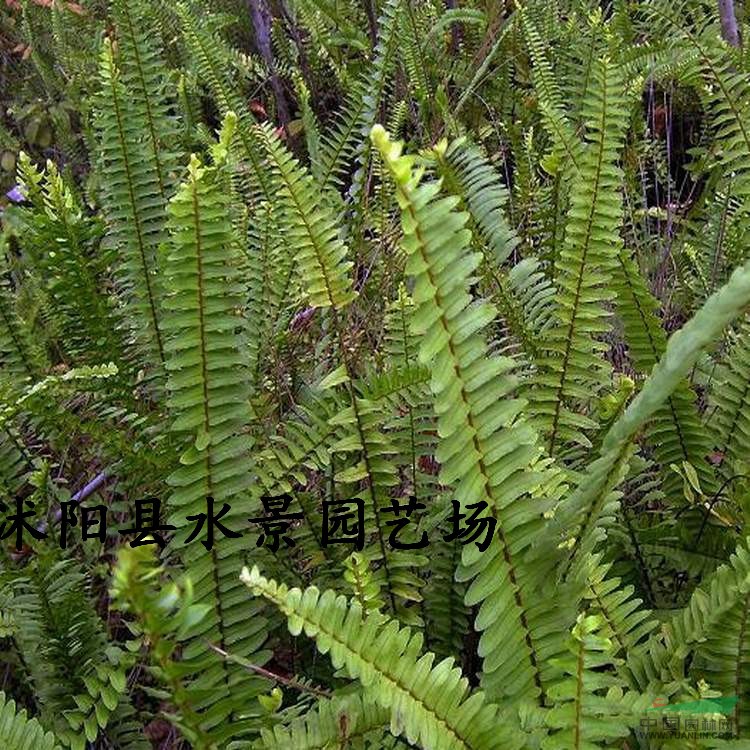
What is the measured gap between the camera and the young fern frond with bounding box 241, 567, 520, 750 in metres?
1.05

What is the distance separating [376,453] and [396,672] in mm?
488

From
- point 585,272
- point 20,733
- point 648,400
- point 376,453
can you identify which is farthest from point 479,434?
point 20,733

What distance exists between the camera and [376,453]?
1520mm

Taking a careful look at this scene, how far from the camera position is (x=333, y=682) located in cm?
154

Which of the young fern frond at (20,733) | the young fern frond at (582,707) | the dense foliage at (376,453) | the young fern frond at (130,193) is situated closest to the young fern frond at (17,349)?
the dense foliage at (376,453)

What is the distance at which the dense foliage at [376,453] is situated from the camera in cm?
110

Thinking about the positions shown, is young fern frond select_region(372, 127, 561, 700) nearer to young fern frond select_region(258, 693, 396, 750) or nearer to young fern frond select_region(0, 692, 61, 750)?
young fern frond select_region(258, 693, 396, 750)

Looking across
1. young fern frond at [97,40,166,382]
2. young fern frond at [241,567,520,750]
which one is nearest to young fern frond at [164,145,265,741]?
young fern frond at [241,567,520,750]

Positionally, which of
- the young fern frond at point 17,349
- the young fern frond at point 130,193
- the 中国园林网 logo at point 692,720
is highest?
the young fern frond at point 130,193

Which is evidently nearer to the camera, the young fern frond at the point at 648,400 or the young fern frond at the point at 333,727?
the young fern frond at the point at 648,400

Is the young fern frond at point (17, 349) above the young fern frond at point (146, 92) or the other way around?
the other way around

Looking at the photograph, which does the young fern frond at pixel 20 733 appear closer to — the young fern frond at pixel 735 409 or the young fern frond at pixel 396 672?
the young fern frond at pixel 396 672

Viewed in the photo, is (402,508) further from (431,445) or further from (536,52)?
(536,52)

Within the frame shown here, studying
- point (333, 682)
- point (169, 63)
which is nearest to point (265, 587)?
point (333, 682)
